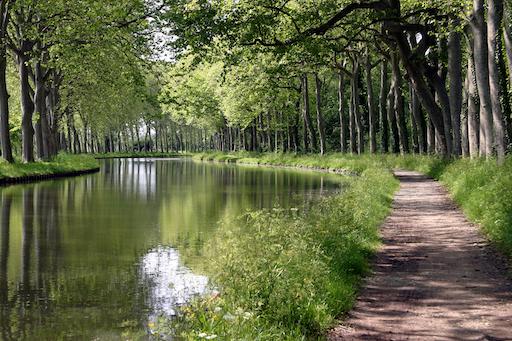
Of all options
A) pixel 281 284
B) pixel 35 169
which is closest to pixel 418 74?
pixel 281 284

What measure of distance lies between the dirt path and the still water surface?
9.67 ft

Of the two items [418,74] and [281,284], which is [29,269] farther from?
[418,74]

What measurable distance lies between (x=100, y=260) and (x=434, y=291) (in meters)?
7.11

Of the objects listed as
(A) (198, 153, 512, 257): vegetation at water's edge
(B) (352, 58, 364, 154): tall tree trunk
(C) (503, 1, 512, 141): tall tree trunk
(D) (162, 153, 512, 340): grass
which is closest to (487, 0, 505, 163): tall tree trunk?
(C) (503, 1, 512, 141): tall tree trunk

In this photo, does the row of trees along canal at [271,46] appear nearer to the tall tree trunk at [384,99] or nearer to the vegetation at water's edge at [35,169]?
the tall tree trunk at [384,99]

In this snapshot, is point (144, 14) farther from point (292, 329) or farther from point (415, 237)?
point (292, 329)

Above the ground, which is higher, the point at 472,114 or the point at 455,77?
the point at 455,77

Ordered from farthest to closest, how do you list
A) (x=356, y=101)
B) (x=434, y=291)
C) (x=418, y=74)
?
(x=356, y=101) < (x=418, y=74) < (x=434, y=291)

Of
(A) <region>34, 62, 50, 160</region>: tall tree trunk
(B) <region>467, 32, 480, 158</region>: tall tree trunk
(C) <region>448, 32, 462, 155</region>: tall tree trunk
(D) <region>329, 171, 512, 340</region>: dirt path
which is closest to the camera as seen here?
(D) <region>329, 171, 512, 340</region>: dirt path

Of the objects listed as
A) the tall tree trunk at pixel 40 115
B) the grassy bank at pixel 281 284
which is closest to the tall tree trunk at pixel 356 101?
the tall tree trunk at pixel 40 115

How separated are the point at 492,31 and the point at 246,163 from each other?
5237 cm

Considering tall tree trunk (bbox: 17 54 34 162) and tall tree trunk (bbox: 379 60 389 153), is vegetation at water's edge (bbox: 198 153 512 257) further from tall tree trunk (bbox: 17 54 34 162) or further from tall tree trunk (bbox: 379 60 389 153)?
tall tree trunk (bbox: 17 54 34 162)

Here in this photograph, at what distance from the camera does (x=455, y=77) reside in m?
27.6

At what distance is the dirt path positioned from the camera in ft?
23.6
